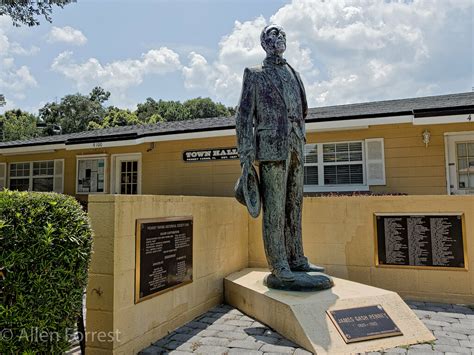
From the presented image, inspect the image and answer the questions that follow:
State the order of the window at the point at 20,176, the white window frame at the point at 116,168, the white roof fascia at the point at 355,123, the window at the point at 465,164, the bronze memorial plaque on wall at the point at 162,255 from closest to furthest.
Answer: the bronze memorial plaque on wall at the point at 162,255 < the white roof fascia at the point at 355,123 < the window at the point at 465,164 < the white window frame at the point at 116,168 < the window at the point at 20,176

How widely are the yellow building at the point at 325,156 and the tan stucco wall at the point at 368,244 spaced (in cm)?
295

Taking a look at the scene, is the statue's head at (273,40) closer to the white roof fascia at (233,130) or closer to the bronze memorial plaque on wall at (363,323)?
the bronze memorial plaque on wall at (363,323)

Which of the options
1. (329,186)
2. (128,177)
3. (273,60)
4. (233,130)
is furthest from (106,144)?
(273,60)

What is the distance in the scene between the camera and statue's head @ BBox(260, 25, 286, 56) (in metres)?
4.54

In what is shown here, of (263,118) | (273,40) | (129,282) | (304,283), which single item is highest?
(273,40)

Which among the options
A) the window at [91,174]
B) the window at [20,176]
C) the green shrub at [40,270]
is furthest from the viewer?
the window at [20,176]

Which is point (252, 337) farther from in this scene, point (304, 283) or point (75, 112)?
point (75, 112)

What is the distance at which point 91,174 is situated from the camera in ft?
37.5

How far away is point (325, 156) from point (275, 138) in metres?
4.88

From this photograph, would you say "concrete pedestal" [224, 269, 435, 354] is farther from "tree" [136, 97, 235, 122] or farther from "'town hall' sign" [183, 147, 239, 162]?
"tree" [136, 97, 235, 122]

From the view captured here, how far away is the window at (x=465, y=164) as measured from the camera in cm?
795

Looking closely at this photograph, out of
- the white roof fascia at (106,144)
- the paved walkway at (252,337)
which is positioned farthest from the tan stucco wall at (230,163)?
the paved walkway at (252,337)

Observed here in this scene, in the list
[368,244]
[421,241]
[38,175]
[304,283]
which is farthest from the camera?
[38,175]

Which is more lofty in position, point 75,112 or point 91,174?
point 75,112
